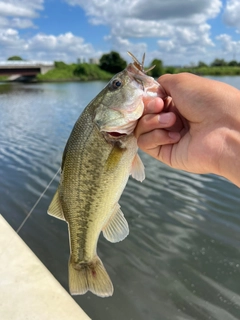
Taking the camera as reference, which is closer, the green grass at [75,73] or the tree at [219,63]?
the green grass at [75,73]

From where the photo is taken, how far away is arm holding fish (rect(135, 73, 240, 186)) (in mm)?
2314

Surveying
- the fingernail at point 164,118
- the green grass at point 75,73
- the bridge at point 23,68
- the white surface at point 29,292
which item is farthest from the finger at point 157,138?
the green grass at point 75,73

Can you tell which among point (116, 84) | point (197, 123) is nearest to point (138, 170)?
point (197, 123)

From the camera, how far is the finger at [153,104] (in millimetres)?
2441

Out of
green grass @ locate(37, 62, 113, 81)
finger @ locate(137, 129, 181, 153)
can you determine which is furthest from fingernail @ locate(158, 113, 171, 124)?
green grass @ locate(37, 62, 113, 81)

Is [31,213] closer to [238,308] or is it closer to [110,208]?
[238,308]

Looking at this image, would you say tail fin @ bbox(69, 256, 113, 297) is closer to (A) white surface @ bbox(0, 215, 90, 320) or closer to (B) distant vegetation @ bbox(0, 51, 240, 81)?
(A) white surface @ bbox(0, 215, 90, 320)

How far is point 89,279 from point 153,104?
1.55 metres

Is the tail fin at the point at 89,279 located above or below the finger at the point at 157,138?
below

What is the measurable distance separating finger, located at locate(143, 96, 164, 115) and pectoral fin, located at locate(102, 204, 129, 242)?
2.79ft

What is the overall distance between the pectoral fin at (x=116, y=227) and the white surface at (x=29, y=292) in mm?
1051

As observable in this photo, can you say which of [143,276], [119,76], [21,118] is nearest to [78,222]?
[119,76]

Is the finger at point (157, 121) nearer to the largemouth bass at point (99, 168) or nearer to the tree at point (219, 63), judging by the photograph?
the largemouth bass at point (99, 168)

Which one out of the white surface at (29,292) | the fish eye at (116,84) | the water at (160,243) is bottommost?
the water at (160,243)
